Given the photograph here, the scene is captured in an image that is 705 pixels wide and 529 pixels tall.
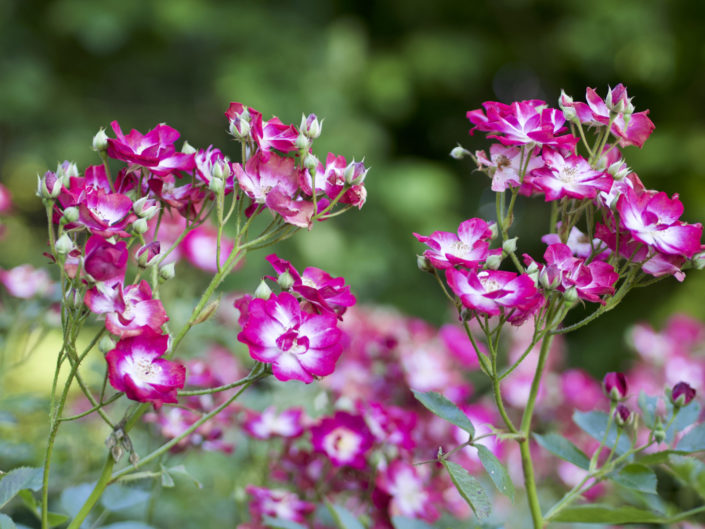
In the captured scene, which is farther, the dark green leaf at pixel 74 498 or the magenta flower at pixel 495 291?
the dark green leaf at pixel 74 498

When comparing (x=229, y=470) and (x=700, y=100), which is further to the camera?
(x=700, y=100)

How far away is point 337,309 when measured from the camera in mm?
627

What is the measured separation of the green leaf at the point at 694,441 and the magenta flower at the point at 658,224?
8.2 inches

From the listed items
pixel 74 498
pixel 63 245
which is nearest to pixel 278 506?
pixel 74 498

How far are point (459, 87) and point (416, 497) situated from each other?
130 inches

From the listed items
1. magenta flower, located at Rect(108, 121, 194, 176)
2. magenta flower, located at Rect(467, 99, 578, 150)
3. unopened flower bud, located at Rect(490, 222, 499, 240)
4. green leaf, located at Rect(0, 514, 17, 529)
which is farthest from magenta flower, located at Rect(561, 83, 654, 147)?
green leaf, located at Rect(0, 514, 17, 529)

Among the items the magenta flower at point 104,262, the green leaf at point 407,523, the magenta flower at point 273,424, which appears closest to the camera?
the magenta flower at point 104,262

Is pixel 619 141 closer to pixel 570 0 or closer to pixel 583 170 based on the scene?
pixel 583 170

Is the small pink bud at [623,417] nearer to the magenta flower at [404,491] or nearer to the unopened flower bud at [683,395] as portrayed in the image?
the unopened flower bud at [683,395]

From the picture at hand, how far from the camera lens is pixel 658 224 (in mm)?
597

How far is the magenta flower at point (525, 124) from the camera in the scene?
60 centimetres

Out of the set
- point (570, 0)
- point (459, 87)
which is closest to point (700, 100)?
point (570, 0)

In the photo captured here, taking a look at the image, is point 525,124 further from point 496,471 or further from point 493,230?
point 496,471

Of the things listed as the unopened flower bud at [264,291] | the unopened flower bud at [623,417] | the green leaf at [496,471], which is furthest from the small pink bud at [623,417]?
the unopened flower bud at [264,291]
